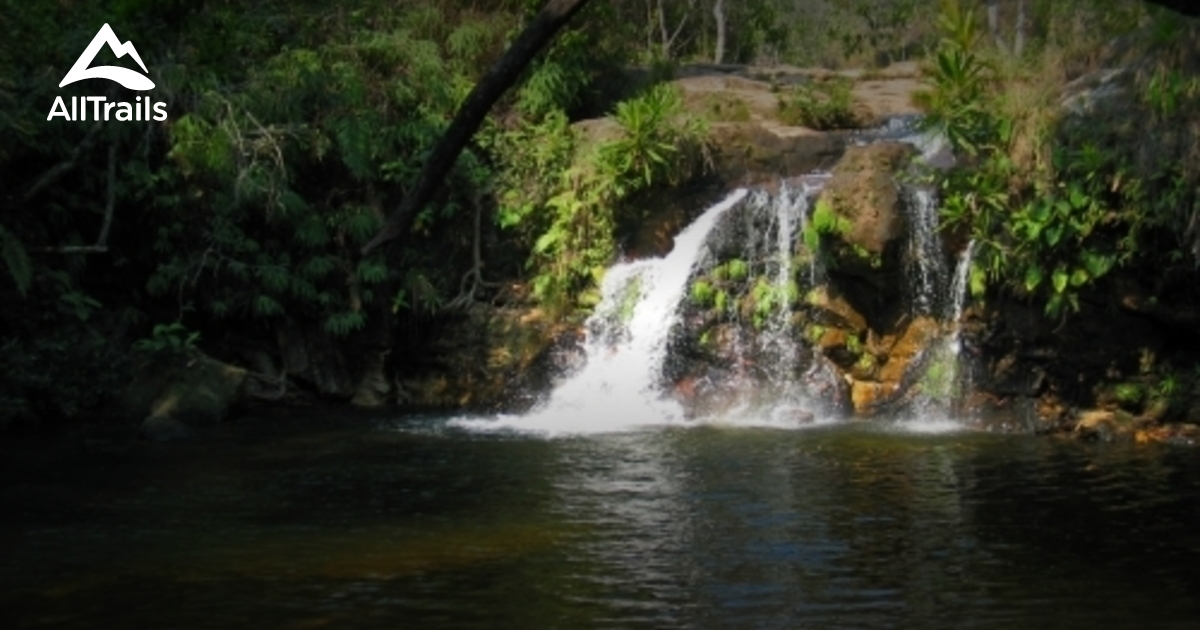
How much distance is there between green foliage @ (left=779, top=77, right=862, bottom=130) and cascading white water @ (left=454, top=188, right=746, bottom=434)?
2.41m

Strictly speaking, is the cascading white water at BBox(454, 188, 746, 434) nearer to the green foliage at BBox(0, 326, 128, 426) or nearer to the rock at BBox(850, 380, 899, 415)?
the rock at BBox(850, 380, 899, 415)

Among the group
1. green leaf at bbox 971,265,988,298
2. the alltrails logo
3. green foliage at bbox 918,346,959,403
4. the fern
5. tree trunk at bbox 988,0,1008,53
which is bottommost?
green foliage at bbox 918,346,959,403

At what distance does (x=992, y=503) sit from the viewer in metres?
11.9

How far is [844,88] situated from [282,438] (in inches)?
400

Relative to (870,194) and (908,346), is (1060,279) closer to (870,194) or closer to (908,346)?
(908,346)

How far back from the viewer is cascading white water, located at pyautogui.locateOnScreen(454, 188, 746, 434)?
58.3ft

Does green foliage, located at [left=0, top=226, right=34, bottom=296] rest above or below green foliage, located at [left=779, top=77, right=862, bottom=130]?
below

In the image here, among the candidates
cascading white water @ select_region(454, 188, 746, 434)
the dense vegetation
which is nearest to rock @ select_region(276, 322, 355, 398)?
the dense vegetation

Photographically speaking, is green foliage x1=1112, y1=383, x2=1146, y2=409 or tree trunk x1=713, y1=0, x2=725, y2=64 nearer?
green foliage x1=1112, y1=383, x2=1146, y2=409

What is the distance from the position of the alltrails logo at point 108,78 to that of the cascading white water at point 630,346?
5.65 metres

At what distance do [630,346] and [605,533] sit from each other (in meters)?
8.29

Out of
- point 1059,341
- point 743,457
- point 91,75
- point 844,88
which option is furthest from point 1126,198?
point 91,75

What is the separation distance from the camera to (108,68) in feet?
63.3

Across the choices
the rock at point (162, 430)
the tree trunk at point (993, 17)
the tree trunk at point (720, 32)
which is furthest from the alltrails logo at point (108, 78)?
the tree trunk at point (993, 17)
